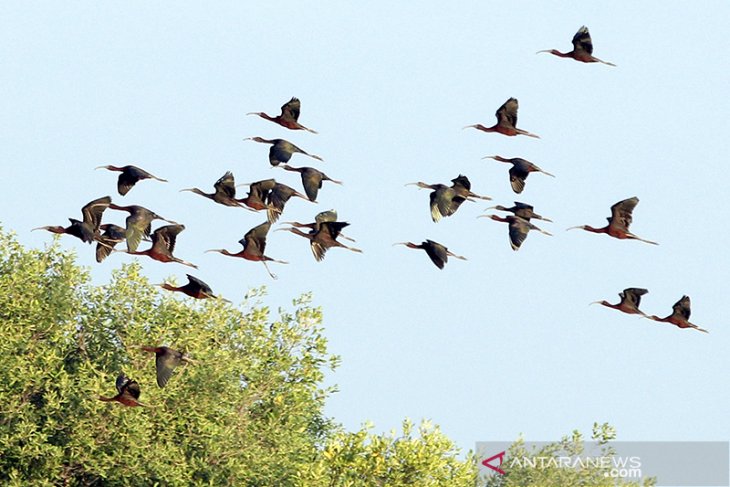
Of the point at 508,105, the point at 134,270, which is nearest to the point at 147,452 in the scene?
the point at 134,270

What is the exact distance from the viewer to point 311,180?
28141 mm

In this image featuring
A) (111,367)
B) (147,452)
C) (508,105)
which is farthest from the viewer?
(111,367)

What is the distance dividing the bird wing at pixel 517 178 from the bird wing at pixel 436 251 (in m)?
1.88

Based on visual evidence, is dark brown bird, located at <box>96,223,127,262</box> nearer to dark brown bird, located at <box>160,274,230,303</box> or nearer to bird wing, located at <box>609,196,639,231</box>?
dark brown bird, located at <box>160,274,230,303</box>

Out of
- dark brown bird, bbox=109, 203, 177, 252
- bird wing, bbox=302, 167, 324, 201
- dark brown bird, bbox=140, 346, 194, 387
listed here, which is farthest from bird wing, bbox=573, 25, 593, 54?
dark brown bird, bbox=140, 346, 194, 387

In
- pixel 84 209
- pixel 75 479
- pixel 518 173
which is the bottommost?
pixel 75 479

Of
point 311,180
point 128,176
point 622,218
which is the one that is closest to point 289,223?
point 311,180

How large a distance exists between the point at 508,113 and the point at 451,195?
1763 millimetres

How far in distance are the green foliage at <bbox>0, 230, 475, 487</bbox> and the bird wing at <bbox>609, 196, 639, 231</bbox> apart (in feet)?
41.3

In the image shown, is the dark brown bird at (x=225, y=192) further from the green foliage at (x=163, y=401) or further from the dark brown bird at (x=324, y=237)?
the green foliage at (x=163, y=401)

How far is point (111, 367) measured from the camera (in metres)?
41.1

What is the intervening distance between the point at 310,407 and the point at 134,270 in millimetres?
5865

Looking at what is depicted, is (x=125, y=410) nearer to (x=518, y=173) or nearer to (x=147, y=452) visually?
(x=147, y=452)

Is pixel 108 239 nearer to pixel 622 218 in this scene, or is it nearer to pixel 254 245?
pixel 254 245
